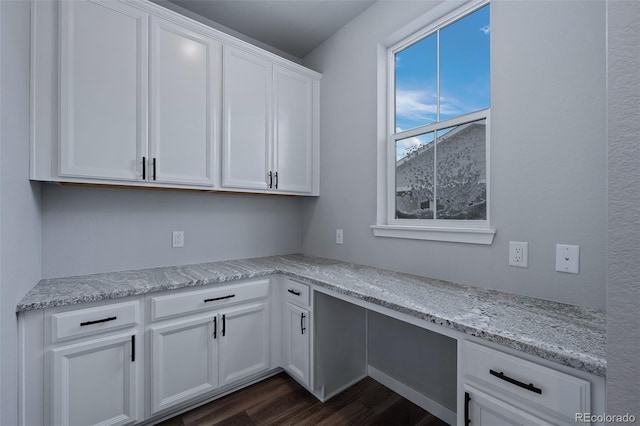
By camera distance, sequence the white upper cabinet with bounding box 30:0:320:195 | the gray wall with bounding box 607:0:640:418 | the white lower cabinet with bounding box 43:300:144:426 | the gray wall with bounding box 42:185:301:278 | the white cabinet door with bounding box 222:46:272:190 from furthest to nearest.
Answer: the white cabinet door with bounding box 222:46:272:190
the gray wall with bounding box 42:185:301:278
the white upper cabinet with bounding box 30:0:320:195
the white lower cabinet with bounding box 43:300:144:426
the gray wall with bounding box 607:0:640:418

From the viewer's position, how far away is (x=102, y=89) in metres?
1.65

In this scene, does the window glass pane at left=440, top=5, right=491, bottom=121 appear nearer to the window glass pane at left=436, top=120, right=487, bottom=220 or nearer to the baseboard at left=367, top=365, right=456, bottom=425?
the window glass pane at left=436, top=120, right=487, bottom=220

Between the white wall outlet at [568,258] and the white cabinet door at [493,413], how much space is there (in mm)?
668

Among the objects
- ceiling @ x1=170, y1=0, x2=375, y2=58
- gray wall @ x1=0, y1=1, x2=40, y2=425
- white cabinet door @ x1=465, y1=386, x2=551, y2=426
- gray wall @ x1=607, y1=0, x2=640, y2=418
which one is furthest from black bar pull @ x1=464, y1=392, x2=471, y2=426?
ceiling @ x1=170, y1=0, x2=375, y2=58

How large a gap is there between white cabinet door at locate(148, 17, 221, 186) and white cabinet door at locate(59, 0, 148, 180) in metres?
0.07

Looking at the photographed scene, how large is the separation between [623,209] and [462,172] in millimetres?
1171

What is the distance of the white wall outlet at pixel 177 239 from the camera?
2204mm

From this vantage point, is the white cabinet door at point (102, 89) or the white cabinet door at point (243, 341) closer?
the white cabinet door at point (102, 89)

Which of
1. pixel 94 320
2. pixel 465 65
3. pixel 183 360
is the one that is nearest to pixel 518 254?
pixel 465 65

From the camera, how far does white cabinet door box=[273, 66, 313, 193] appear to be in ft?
7.91

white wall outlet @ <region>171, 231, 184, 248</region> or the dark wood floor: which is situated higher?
white wall outlet @ <region>171, 231, 184, 248</region>

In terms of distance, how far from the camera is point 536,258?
4.51 ft

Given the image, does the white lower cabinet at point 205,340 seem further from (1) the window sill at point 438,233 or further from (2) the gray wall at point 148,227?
(1) the window sill at point 438,233

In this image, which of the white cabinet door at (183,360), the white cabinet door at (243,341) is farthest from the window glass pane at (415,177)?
the white cabinet door at (183,360)
